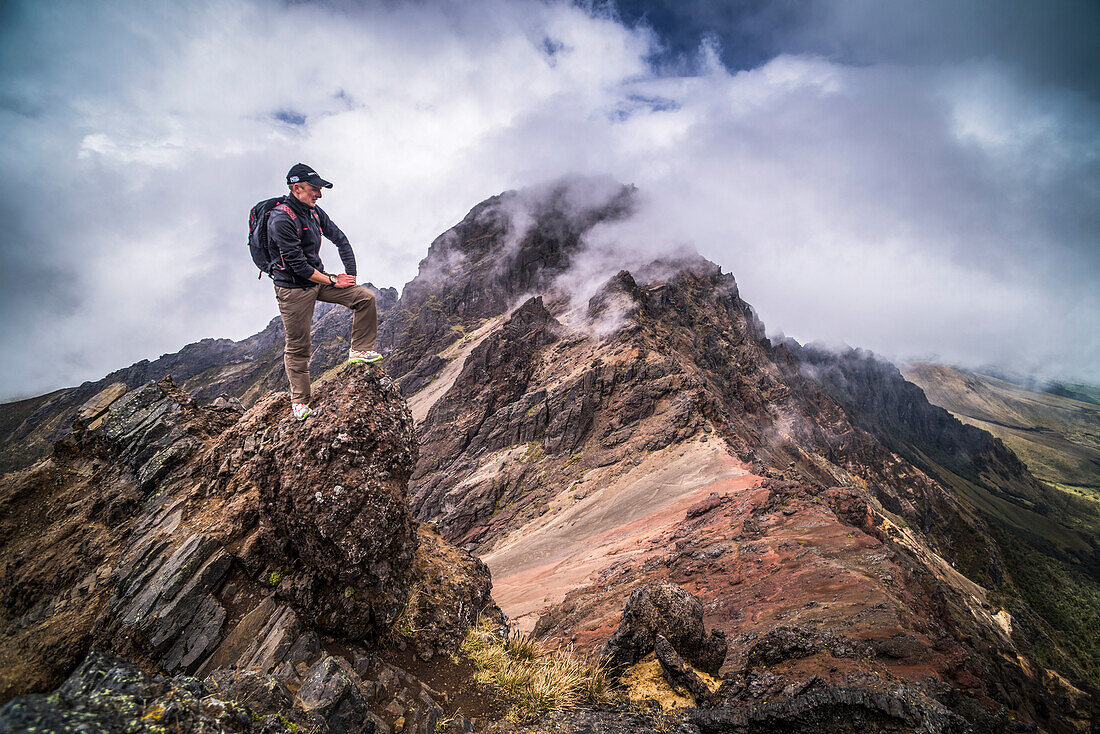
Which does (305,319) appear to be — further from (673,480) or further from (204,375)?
(204,375)

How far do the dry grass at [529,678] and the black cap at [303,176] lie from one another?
23.3ft

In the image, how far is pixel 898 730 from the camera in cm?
557

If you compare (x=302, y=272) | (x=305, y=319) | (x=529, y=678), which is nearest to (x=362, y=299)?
(x=305, y=319)

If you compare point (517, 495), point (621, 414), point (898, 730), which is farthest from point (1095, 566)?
point (898, 730)

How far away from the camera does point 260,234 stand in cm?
570

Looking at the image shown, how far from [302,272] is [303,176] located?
134 centimetres

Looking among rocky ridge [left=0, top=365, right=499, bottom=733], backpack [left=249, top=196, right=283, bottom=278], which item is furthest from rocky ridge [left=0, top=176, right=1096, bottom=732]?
backpack [left=249, top=196, right=283, bottom=278]

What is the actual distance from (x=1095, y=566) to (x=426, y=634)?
20608 centimetres

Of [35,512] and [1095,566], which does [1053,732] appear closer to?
[35,512]

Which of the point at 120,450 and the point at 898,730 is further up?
the point at 120,450

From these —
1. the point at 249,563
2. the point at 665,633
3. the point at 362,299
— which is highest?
the point at 362,299

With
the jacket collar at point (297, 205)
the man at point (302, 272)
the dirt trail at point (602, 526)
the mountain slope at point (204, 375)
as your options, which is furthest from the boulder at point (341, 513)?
the mountain slope at point (204, 375)

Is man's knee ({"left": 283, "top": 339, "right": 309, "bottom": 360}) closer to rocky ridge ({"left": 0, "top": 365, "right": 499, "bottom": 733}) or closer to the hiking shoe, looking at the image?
the hiking shoe

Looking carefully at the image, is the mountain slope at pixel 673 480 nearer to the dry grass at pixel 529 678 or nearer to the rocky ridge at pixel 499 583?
the rocky ridge at pixel 499 583
